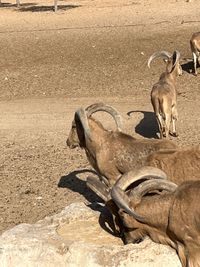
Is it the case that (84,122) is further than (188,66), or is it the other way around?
(188,66)

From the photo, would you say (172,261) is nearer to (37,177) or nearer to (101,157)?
(101,157)

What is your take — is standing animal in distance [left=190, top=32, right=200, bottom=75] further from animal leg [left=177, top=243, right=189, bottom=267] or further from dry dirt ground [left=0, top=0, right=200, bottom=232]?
animal leg [left=177, top=243, right=189, bottom=267]

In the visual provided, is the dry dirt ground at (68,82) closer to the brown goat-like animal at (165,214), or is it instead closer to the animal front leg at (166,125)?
the animal front leg at (166,125)

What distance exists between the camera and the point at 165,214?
7.72m

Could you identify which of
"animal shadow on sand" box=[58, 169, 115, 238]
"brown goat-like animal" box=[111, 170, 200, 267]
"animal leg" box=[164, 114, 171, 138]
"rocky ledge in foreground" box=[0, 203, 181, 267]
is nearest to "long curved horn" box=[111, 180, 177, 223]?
"brown goat-like animal" box=[111, 170, 200, 267]

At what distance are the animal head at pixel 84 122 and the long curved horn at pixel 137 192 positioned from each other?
4029mm

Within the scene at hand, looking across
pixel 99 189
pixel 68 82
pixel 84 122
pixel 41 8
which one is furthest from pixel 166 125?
pixel 41 8

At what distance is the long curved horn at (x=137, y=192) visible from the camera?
299 inches

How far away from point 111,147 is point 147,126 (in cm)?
630

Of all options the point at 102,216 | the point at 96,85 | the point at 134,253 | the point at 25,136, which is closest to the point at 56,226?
the point at 102,216

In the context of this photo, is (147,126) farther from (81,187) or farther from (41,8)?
(41,8)

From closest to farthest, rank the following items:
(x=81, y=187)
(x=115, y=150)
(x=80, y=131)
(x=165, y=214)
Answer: (x=165, y=214) → (x=115, y=150) → (x=80, y=131) → (x=81, y=187)

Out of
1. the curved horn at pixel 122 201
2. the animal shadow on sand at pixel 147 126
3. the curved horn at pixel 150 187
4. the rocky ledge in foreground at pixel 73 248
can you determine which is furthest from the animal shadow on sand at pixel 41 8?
the curved horn at pixel 122 201

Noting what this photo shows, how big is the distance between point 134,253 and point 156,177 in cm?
96
